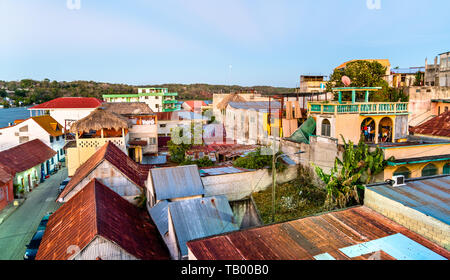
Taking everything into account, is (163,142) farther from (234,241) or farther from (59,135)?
(234,241)

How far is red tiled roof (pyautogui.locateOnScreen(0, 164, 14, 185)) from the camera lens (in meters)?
15.8

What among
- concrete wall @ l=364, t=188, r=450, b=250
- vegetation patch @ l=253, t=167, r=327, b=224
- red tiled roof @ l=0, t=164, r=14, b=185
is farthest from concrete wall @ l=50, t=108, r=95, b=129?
concrete wall @ l=364, t=188, r=450, b=250

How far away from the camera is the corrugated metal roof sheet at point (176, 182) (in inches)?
477

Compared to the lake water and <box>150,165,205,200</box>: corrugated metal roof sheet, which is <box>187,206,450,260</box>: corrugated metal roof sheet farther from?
the lake water

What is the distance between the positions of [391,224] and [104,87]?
88625mm

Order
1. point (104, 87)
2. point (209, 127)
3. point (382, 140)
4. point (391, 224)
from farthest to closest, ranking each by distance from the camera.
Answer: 1. point (104, 87)
2. point (209, 127)
3. point (382, 140)
4. point (391, 224)

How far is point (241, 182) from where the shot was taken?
14773 mm

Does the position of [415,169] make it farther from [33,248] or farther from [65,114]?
[65,114]

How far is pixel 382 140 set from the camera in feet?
50.3

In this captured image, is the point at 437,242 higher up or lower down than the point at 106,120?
lower down

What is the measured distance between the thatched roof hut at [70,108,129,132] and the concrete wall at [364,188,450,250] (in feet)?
47.0
